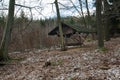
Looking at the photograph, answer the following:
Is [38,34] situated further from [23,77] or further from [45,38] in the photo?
[23,77]

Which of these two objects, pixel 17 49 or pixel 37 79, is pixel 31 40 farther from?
pixel 37 79

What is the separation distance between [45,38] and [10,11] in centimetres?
1746

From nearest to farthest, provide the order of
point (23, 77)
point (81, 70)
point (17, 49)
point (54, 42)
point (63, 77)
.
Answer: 1. point (63, 77)
2. point (81, 70)
3. point (23, 77)
4. point (17, 49)
5. point (54, 42)

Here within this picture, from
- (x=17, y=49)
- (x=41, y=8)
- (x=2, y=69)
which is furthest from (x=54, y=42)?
(x=2, y=69)

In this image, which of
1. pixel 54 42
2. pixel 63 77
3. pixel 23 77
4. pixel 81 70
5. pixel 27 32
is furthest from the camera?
pixel 54 42

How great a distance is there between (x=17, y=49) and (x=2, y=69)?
14193 mm

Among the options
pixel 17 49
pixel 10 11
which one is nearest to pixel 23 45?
pixel 17 49

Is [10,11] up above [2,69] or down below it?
above

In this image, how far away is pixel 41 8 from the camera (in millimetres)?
15523

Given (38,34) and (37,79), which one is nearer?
(37,79)

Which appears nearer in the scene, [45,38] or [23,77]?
[23,77]

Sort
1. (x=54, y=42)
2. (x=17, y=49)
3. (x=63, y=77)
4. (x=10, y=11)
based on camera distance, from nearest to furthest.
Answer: (x=63, y=77), (x=10, y=11), (x=17, y=49), (x=54, y=42)

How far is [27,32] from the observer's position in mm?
29344

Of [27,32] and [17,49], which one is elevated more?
[27,32]
